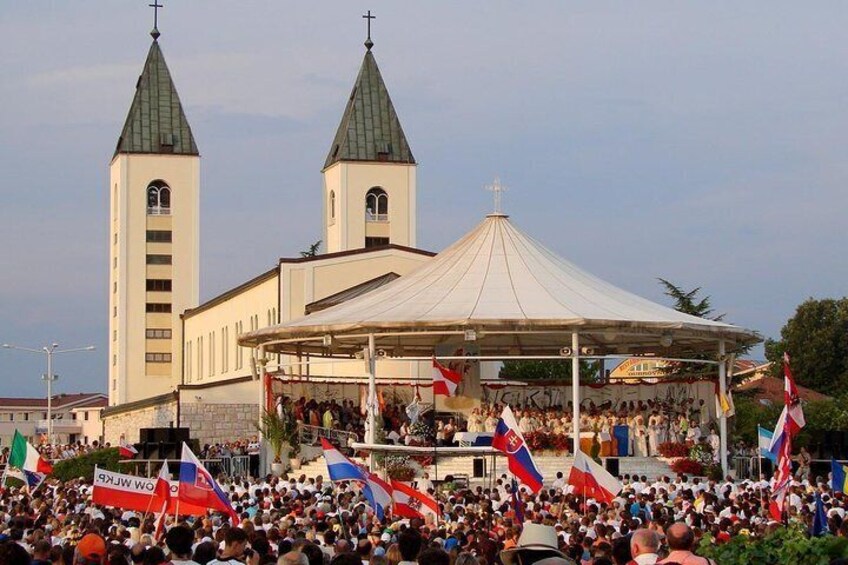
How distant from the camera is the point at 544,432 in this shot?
128 feet

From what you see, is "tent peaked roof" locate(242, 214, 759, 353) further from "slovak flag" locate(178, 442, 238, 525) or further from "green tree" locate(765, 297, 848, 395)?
"green tree" locate(765, 297, 848, 395)

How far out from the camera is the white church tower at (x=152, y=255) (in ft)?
251

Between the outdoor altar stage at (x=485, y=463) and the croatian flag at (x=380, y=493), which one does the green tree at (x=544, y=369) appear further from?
the croatian flag at (x=380, y=493)

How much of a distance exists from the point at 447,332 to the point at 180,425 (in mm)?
17943

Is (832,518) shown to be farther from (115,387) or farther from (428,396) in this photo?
(115,387)

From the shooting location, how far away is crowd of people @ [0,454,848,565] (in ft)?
35.8

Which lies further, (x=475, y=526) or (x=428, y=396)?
(x=428, y=396)

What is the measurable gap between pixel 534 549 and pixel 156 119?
70.0 m

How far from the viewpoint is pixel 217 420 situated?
54250 mm

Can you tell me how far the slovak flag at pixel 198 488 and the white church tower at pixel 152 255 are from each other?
188 ft

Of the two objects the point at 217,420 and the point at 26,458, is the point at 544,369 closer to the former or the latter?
the point at 217,420

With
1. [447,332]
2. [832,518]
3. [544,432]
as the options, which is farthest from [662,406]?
[832,518]

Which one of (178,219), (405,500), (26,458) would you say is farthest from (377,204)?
(405,500)

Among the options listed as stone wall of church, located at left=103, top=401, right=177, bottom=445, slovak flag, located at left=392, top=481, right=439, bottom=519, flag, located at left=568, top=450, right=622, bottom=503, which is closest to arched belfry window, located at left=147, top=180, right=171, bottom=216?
stone wall of church, located at left=103, top=401, right=177, bottom=445
